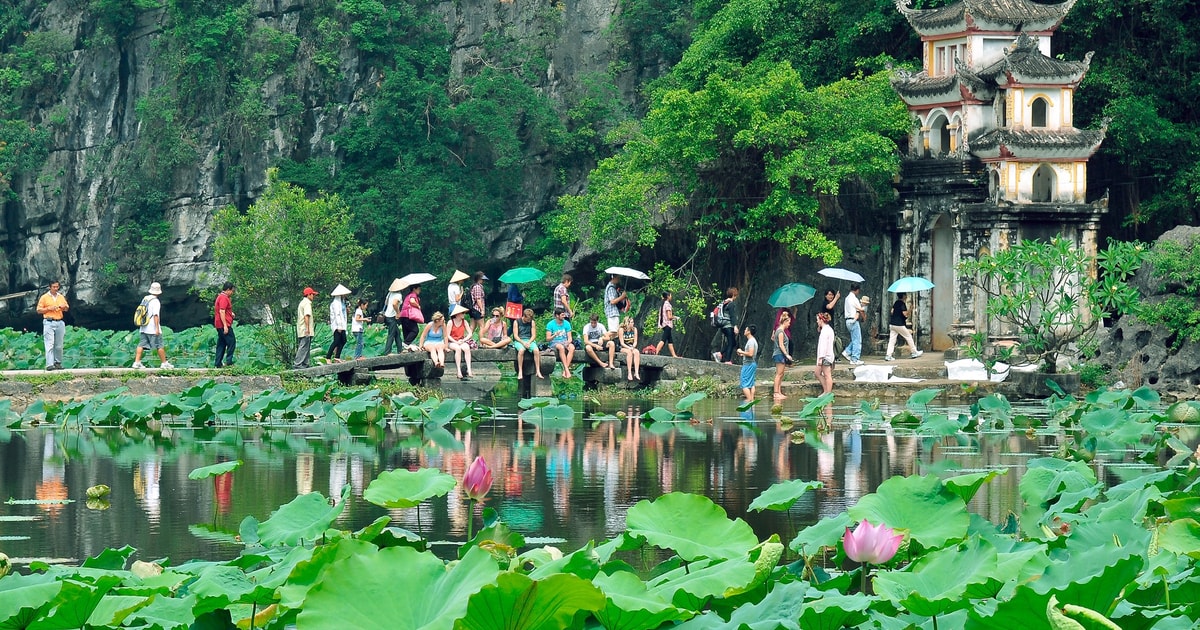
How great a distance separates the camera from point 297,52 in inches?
1489

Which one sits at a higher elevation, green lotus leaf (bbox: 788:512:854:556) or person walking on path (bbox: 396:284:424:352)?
person walking on path (bbox: 396:284:424:352)

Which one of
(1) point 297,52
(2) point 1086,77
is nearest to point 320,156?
(1) point 297,52

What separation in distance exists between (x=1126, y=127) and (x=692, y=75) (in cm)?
732

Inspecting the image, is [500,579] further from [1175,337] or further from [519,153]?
[519,153]

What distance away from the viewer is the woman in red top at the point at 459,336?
64.6ft

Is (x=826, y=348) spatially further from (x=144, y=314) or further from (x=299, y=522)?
(x=299, y=522)

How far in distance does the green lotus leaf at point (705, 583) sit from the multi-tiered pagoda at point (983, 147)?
62.9 ft

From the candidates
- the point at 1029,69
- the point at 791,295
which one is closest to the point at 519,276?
the point at 791,295

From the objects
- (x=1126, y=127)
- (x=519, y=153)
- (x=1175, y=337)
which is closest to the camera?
(x=1175, y=337)

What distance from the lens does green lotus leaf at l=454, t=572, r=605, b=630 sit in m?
3.65

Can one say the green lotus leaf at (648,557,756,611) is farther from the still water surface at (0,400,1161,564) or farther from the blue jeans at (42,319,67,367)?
the blue jeans at (42,319,67,367)

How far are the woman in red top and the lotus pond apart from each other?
2.21 metres

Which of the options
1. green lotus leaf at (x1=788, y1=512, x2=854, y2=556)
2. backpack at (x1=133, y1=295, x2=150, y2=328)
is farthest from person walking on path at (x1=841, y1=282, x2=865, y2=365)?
green lotus leaf at (x1=788, y1=512, x2=854, y2=556)

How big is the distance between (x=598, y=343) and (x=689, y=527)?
15636 mm
